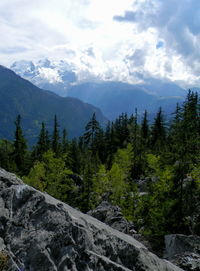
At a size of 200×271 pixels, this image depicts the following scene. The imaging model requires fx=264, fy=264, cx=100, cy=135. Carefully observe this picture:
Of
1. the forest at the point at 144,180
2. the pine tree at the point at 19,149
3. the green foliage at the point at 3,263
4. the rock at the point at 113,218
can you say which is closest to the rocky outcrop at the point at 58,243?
the green foliage at the point at 3,263

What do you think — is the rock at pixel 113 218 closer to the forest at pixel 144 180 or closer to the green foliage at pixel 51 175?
the forest at pixel 144 180

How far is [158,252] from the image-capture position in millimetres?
19188

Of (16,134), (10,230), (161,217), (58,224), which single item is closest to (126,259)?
(58,224)

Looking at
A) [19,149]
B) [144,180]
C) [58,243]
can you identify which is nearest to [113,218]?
[58,243]

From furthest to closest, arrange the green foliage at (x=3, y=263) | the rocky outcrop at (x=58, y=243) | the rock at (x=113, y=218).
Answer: the rock at (x=113, y=218), the rocky outcrop at (x=58, y=243), the green foliage at (x=3, y=263)

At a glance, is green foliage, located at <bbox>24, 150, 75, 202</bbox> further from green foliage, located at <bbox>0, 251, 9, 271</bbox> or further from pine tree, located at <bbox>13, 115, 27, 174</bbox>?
green foliage, located at <bbox>0, 251, 9, 271</bbox>

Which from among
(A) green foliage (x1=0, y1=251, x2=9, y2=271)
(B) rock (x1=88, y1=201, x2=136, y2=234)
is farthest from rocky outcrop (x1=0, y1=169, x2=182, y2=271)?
(B) rock (x1=88, y1=201, x2=136, y2=234)

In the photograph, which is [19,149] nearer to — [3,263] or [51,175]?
[51,175]

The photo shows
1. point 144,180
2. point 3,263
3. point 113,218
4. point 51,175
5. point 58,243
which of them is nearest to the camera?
point 3,263

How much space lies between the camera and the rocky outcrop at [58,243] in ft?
21.2

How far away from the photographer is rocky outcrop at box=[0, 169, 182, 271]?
6.47 meters

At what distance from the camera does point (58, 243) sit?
670cm

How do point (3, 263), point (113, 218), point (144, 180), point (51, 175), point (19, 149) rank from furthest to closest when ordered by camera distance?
point (19, 149) → point (144, 180) → point (51, 175) → point (113, 218) → point (3, 263)

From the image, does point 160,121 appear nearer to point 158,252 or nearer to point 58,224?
point 158,252
